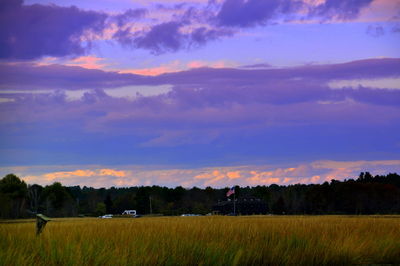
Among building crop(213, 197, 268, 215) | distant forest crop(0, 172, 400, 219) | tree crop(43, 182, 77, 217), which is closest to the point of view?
distant forest crop(0, 172, 400, 219)

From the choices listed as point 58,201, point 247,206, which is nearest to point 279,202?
point 247,206

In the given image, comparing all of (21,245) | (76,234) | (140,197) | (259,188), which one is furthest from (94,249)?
(259,188)

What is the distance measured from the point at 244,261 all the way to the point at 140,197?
13078 centimetres

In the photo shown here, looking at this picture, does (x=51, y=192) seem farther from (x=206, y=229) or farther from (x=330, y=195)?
(x=206, y=229)

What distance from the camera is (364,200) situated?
118625 millimetres

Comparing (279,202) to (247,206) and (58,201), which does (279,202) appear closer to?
(247,206)

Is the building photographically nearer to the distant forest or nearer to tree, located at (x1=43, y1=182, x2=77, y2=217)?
the distant forest

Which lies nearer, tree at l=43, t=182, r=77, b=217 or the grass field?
the grass field

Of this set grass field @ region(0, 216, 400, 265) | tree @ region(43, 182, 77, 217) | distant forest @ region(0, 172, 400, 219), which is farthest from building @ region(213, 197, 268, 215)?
grass field @ region(0, 216, 400, 265)

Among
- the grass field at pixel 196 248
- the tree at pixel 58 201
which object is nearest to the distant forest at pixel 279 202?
the tree at pixel 58 201

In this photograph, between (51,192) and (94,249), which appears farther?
(51,192)

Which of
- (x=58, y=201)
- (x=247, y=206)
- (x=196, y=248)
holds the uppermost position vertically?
(x=58, y=201)

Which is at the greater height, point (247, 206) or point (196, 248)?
point (247, 206)

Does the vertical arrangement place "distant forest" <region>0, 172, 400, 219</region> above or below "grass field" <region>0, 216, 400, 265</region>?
above
